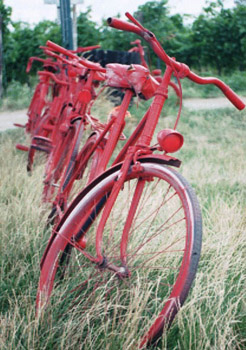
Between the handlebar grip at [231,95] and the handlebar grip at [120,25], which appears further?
the handlebar grip at [231,95]

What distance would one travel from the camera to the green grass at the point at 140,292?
1.59 meters

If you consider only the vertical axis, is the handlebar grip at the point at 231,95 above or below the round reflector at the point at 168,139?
above

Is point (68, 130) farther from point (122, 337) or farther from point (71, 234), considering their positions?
point (122, 337)

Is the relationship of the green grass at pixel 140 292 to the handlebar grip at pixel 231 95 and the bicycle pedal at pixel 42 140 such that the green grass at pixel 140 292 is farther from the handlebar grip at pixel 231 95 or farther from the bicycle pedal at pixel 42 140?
the handlebar grip at pixel 231 95

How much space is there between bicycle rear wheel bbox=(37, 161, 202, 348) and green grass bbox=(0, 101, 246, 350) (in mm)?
55

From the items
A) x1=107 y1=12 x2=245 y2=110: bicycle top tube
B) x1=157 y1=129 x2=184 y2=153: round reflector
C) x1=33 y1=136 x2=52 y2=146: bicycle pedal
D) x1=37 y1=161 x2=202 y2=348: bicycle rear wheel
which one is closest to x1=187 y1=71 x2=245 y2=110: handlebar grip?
x1=107 y1=12 x2=245 y2=110: bicycle top tube

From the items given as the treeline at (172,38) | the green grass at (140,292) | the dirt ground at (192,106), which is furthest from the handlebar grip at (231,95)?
the treeline at (172,38)

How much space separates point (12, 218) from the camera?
272cm

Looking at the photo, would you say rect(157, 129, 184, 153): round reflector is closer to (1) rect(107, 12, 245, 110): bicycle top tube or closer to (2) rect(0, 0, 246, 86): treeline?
(1) rect(107, 12, 245, 110): bicycle top tube

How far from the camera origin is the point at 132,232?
184 centimetres

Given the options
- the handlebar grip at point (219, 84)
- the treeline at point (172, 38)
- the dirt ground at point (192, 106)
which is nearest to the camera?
the handlebar grip at point (219, 84)

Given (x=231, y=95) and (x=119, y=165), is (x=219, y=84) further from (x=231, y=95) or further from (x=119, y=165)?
(x=119, y=165)

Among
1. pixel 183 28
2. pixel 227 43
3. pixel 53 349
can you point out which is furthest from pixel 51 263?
pixel 183 28

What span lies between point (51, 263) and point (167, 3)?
12074 millimetres
